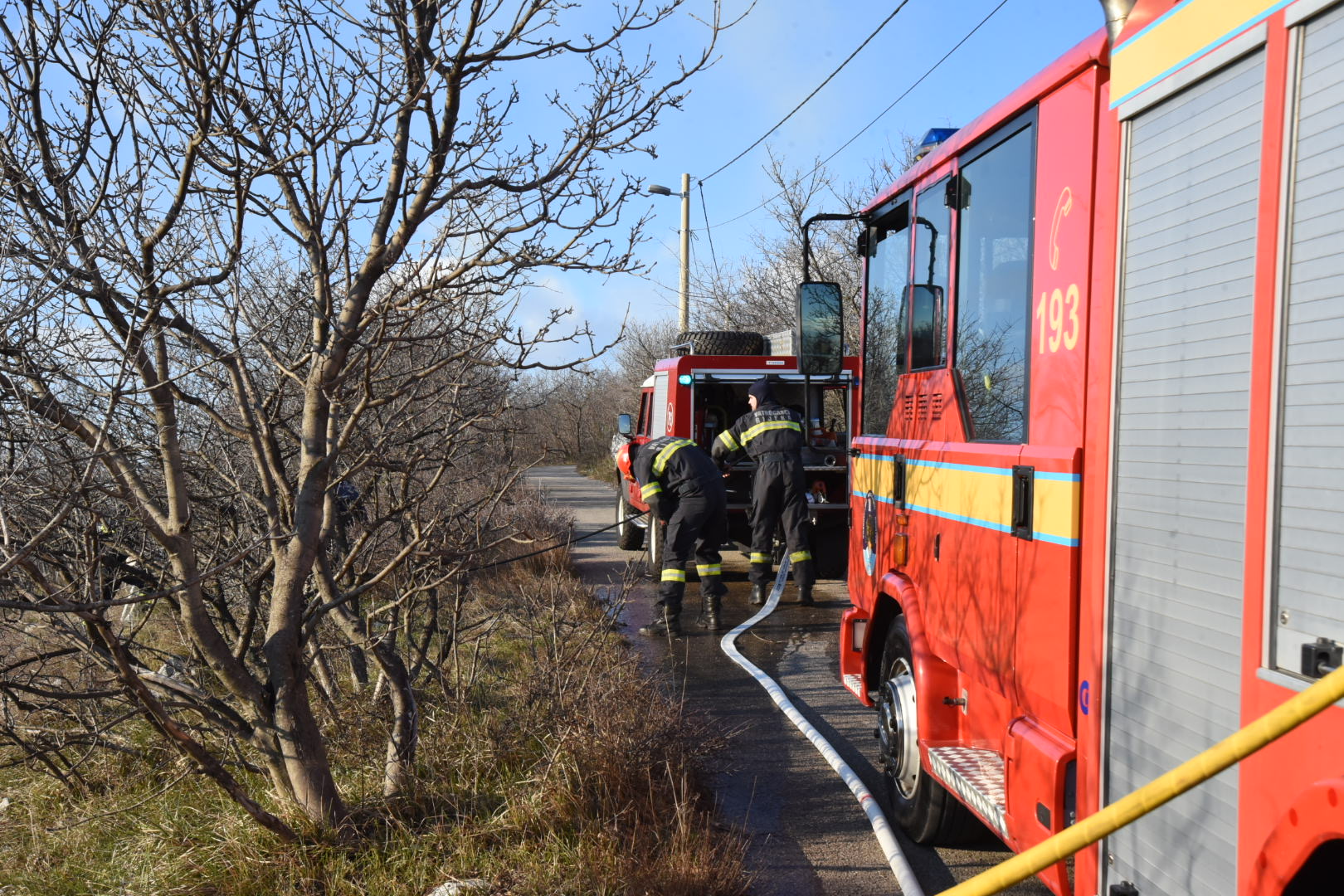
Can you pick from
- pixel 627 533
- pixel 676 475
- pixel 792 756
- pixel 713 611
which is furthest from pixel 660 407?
pixel 792 756

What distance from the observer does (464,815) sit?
4.12 metres

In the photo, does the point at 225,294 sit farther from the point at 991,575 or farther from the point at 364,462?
the point at 991,575

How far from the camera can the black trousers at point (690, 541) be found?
8.75m

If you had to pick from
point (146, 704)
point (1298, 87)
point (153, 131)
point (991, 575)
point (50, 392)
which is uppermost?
point (153, 131)

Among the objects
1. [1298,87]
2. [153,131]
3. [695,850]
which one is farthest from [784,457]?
[1298,87]

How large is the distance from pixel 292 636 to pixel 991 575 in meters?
2.49

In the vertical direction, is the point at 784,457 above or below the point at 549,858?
above

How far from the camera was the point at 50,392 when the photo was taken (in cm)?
309

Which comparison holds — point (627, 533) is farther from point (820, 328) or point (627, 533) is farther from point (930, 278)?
point (930, 278)

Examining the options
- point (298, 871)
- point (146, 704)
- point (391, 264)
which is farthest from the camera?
point (391, 264)

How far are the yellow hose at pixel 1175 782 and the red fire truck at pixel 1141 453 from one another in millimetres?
261

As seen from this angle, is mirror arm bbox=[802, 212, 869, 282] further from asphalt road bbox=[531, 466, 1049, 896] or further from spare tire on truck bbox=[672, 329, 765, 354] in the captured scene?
spare tire on truck bbox=[672, 329, 765, 354]

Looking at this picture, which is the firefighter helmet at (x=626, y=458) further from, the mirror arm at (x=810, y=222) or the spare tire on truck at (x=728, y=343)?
the mirror arm at (x=810, y=222)

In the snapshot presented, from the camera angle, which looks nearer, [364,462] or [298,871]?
[298,871]
